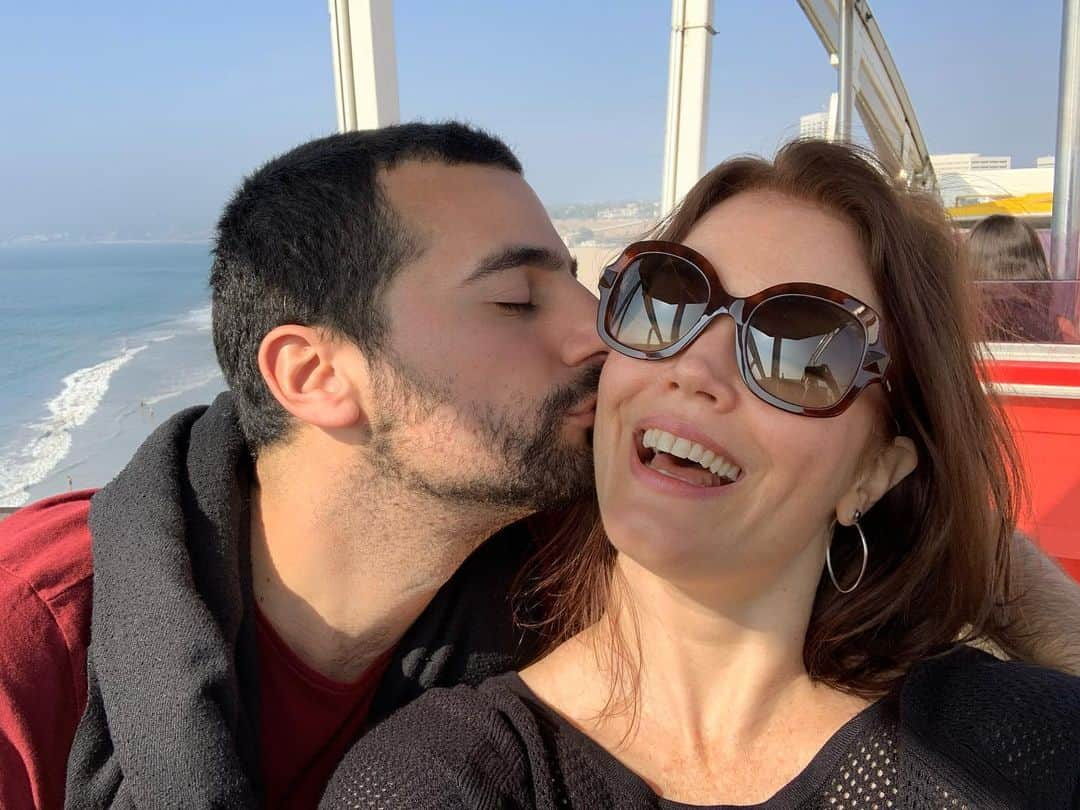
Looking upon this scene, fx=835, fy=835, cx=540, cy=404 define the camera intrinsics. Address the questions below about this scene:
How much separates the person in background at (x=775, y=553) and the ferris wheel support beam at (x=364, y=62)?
1.69 metres

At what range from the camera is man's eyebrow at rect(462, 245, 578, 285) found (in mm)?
1729

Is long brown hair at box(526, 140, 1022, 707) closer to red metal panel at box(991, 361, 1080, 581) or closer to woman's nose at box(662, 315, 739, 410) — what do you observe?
woman's nose at box(662, 315, 739, 410)

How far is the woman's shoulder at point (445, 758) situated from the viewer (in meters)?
1.26

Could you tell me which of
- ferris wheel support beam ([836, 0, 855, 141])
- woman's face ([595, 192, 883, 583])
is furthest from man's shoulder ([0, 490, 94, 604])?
ferris wheel support beam ([836, 0, 855, 141])

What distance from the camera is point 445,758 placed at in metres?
1.30

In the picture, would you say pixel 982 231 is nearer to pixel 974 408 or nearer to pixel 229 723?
pixel 974 408

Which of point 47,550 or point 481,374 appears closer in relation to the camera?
point 47,550

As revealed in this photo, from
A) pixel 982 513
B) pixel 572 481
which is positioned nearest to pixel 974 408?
pixel 982 513

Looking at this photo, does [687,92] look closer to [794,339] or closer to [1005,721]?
[794,339]

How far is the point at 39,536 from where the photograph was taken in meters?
1.56

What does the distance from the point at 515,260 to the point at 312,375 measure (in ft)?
1.61

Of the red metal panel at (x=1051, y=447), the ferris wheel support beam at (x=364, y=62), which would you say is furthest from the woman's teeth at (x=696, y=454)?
the red metal panel at (x=1051, y=447)

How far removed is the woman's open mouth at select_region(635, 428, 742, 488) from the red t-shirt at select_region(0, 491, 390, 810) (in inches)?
32.9

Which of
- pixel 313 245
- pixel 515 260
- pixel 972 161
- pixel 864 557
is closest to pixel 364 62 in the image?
pixel 313 245
